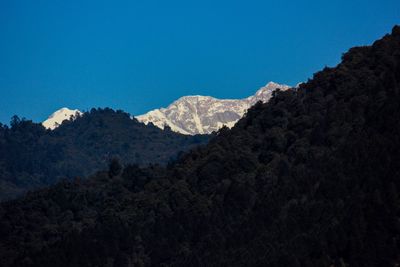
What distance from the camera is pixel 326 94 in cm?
15950

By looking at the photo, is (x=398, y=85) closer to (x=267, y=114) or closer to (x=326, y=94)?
(x=326, y=94)

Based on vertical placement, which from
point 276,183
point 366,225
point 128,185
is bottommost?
point 366,225

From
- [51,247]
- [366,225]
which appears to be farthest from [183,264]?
[366,225]

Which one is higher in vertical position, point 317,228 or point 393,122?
point 393,122

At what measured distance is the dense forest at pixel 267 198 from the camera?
331ft

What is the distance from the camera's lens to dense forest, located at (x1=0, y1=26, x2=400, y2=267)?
331ft

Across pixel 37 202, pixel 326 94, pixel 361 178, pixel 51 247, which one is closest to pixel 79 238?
pixel 51 247

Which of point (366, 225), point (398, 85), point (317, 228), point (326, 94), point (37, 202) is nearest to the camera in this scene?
point (366, 225)

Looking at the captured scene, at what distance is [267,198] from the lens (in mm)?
129625

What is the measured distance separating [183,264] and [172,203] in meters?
24.8

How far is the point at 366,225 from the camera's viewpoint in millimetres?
95875

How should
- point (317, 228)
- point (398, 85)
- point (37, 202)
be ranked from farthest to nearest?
point (37, 202) → point (398, 85) → point (317, 228)

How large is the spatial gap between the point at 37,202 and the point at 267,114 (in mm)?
47855

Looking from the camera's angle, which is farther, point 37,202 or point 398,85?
point 37,202
